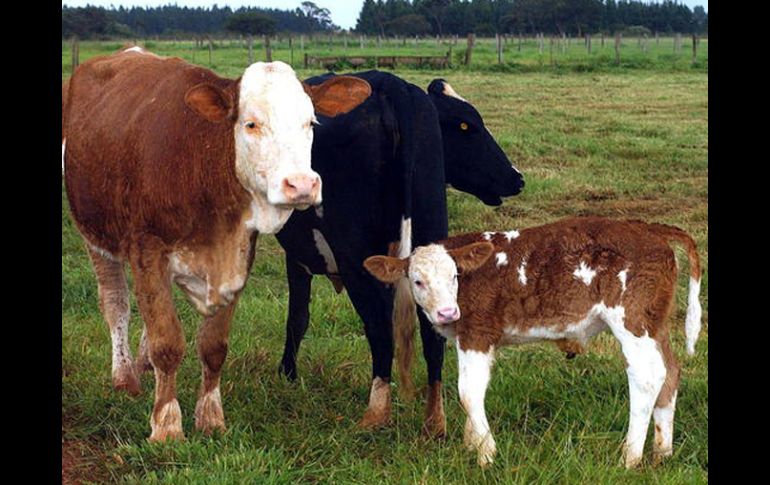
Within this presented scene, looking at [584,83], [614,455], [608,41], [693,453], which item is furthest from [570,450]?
[608,41]

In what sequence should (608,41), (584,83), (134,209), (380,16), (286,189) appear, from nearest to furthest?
(286,189)
(134,209)
(584,83)
(608,41)
(380,16)

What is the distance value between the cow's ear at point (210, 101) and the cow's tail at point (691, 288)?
2091 millimetres

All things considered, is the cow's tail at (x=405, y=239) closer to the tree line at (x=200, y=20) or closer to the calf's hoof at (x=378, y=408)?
the calf's hoof at (x=378, y=408)

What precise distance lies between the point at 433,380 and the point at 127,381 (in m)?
1.80

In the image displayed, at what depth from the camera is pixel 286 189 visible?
13.5 ft

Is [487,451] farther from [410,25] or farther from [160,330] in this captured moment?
[410,25]

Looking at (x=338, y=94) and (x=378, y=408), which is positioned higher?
(x=338, y=94)

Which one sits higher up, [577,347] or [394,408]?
[577,347]

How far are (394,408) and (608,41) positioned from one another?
189 feet

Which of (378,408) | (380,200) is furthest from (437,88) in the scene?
(378,408)

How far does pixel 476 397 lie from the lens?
14.8ft

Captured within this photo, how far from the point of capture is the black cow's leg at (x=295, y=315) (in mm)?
5781

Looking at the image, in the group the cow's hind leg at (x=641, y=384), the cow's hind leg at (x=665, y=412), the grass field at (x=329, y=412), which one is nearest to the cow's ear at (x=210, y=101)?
the grass field at (x=329, y=412)

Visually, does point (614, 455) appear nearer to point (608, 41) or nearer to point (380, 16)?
point (608, 41)
